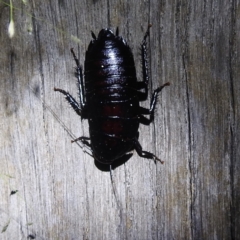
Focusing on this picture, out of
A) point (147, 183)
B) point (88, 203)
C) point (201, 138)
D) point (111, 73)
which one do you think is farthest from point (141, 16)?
point (88, 203)

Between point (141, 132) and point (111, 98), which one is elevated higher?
point (111, 98)

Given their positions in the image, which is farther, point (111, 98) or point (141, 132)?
point (141, 132)

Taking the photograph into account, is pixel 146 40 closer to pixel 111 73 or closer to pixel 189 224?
pixel 111 73
